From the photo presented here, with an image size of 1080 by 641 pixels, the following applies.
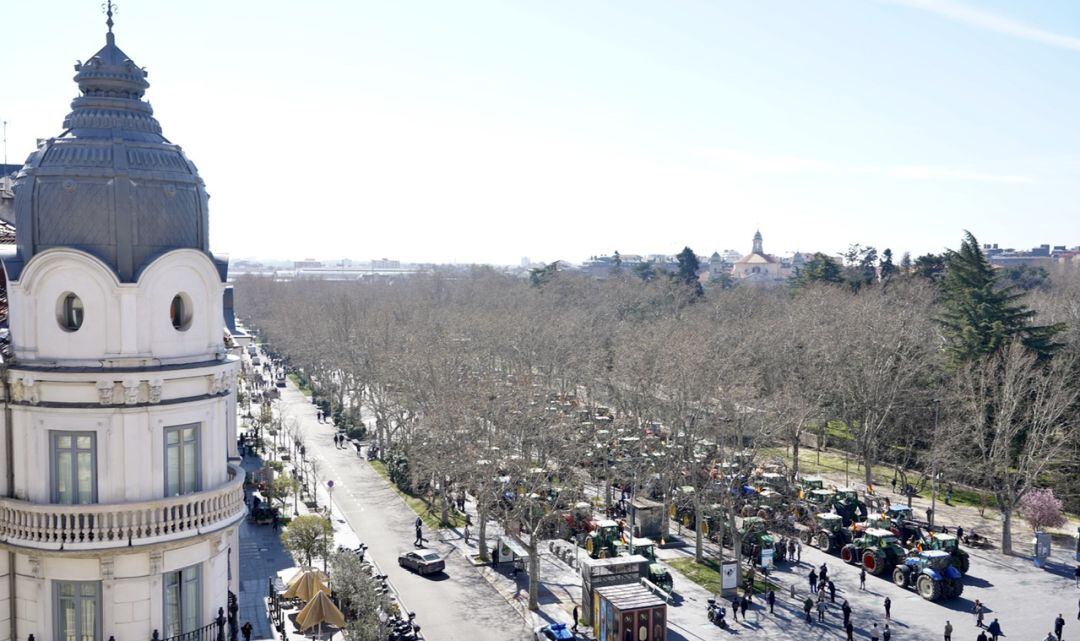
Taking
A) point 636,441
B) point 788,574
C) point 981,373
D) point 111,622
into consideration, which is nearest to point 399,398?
point 636,441

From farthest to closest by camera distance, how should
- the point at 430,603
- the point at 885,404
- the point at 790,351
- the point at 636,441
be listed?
the point at 790,351
the point at 885,404
the point at 636,441
the point at 430,603

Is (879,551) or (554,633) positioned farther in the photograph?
(879,551)

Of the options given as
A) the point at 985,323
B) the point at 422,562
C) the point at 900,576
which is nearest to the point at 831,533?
the point at 900,576

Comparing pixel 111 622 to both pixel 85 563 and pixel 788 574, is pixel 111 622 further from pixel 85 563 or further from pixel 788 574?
pixel 788 574

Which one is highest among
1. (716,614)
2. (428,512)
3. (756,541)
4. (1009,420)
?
(1009,420)

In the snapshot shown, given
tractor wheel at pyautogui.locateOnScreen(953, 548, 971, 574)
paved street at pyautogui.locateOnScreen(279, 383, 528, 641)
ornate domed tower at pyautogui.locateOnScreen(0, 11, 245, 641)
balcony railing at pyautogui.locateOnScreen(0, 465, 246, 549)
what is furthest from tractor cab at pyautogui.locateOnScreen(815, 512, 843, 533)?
balcony railing at pyautogui.locateOnScreen(0, 465, 246, 549)

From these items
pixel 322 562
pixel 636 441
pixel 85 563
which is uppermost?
pixel 85 563

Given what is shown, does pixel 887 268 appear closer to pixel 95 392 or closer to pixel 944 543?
pixel 944 543
